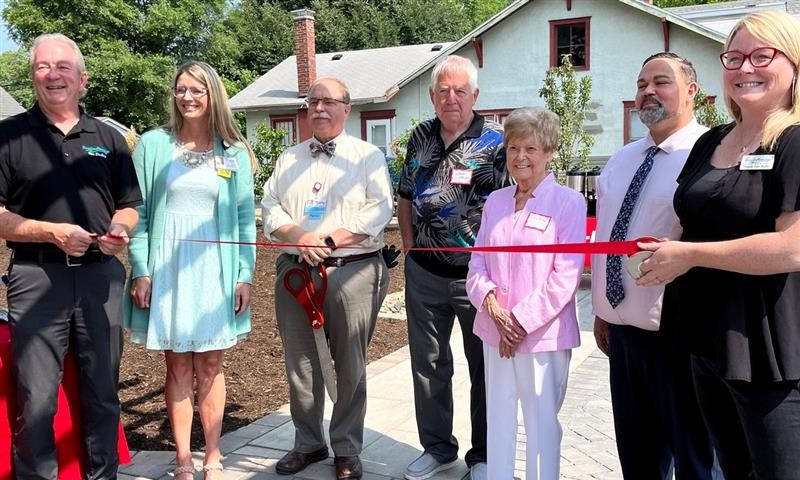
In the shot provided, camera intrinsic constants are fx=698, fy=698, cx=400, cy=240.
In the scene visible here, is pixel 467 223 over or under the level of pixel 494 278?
over

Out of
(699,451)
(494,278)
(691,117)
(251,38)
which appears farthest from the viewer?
(251,38)

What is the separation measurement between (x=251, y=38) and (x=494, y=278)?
38.6 metres

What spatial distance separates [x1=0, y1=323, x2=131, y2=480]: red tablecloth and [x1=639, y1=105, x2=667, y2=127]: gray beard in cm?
282

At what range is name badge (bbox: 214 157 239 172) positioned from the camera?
356 centimetres

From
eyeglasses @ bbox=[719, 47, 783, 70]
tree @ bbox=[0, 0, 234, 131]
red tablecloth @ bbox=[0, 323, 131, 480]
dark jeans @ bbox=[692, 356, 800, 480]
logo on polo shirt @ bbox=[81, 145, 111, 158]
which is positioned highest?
tree @ bbox=[0, 0, 234, 131]

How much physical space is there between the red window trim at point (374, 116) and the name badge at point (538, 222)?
20.5 m

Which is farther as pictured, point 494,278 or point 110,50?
point 110,50

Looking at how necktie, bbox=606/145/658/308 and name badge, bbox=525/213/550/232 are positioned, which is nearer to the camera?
necktie, bbox=606/145/658/308

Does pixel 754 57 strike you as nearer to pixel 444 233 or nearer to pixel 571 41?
pixel 444 233

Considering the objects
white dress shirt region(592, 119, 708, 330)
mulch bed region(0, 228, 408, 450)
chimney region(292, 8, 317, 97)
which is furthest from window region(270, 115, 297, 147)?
white dress shirt region(592, 119, 708, 330)

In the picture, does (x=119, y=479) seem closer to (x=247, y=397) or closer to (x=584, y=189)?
(x=247, y=397)

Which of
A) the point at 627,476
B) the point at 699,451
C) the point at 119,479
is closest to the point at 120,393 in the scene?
the point at 119,479

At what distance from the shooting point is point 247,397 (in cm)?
516

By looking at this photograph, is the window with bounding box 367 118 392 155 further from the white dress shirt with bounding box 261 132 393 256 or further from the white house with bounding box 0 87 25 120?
the white dress shirt with bounding box 261 132 393 256
